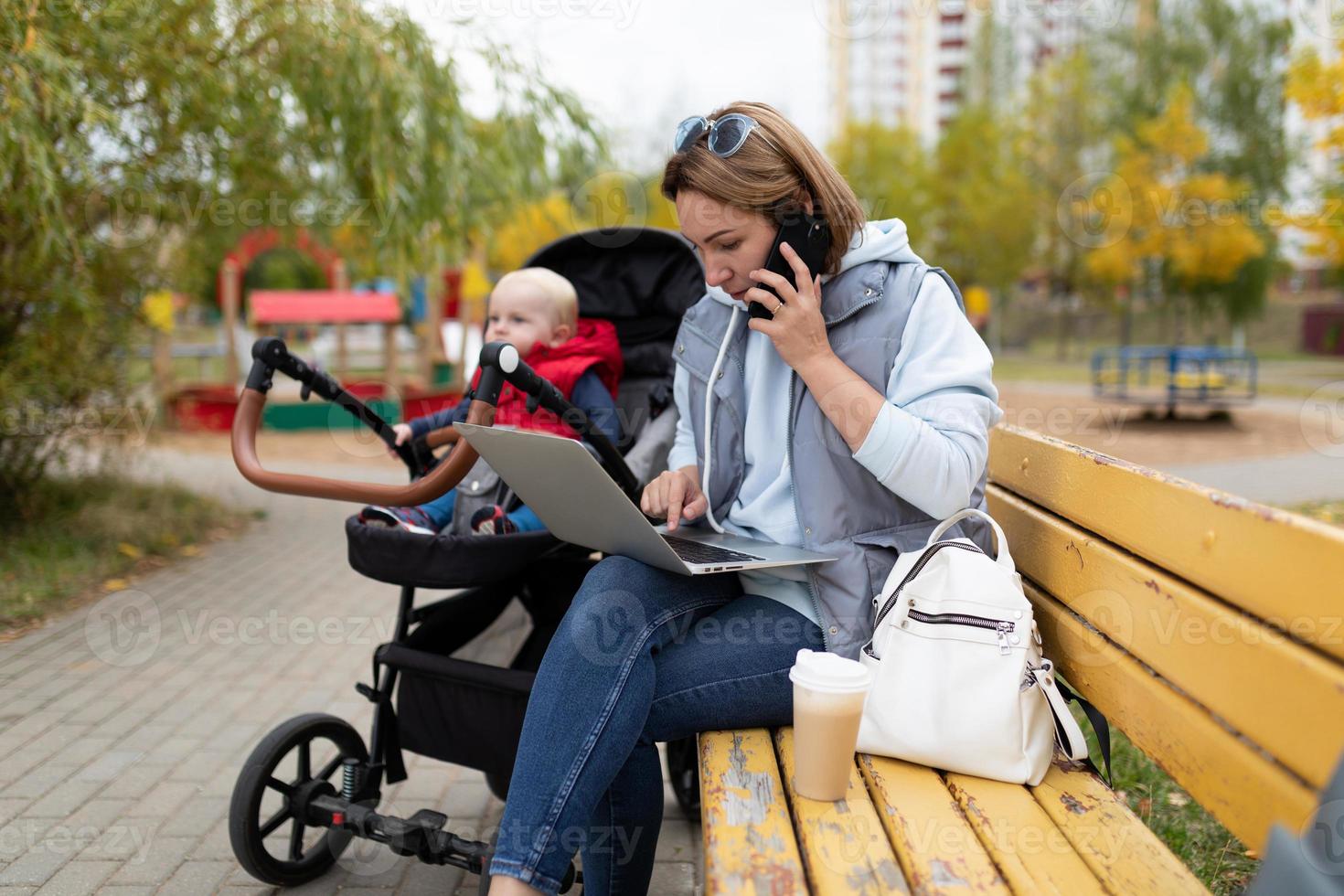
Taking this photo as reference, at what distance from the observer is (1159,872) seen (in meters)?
1.58

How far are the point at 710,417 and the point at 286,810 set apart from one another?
56.9 inches

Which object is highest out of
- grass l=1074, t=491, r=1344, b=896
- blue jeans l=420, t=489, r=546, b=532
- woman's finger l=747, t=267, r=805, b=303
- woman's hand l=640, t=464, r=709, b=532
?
woman's finger l=747, t=267, r=805, b=303

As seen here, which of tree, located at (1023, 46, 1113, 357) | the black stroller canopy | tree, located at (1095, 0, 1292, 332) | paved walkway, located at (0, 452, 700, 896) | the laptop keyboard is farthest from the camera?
tree, located at (1095, 0, 1292, 332)

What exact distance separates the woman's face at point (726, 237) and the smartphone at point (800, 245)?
0.11 feet

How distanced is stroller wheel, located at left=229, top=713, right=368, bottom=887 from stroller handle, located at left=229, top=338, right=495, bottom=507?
0.70 metres

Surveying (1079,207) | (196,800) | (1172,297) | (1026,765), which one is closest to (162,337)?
(196,800)

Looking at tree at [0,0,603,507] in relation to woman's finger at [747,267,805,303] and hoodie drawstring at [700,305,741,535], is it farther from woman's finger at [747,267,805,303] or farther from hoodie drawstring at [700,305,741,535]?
woman's finger at [747,267,805,303]

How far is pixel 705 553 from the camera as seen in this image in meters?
2.17

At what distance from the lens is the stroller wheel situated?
8.53 feet

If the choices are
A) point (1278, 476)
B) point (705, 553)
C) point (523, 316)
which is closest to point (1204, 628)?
point (705, 553)

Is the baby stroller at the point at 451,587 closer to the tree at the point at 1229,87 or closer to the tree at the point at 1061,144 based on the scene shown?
the tree at the point at 1061,144

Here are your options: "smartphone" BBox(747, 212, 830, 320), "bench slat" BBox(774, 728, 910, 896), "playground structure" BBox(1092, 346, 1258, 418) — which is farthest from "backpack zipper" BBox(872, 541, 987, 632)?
"playground structure" BBox(1092, 346, 1258, 418)

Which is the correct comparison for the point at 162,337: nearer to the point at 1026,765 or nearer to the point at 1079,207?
the point at 1026,765

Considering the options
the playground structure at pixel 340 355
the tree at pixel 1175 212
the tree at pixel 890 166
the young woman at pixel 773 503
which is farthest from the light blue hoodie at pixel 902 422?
the tree at pixel 890 166
